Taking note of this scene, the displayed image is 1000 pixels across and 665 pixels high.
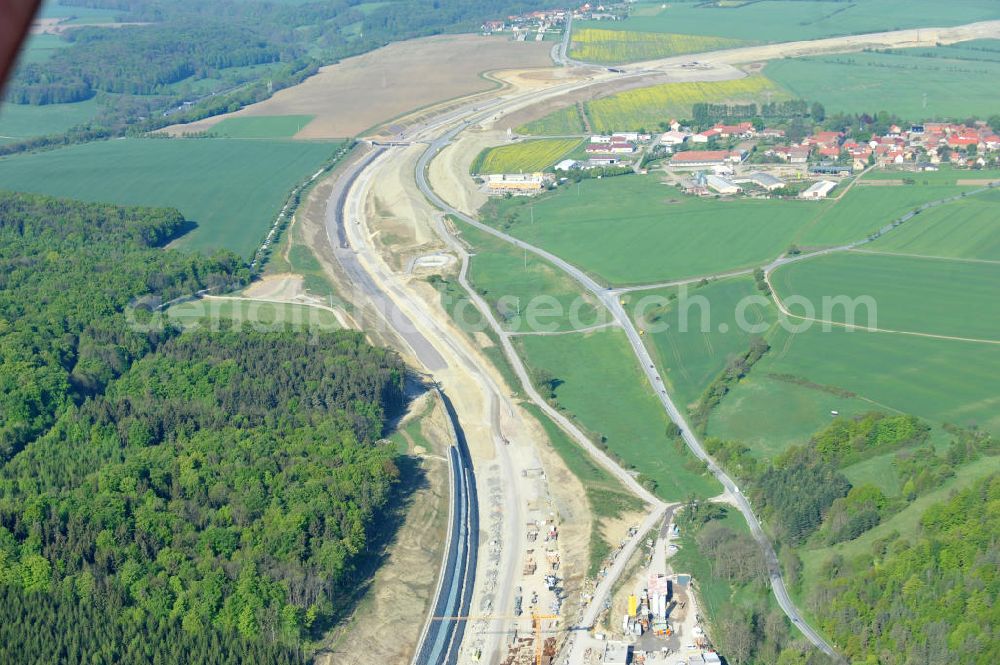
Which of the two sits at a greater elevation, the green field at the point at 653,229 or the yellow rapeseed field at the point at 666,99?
the green field at the point at 653,229

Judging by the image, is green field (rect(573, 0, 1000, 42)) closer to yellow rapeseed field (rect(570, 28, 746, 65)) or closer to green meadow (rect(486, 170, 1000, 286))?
yellow rapeseed field (rect(570, 28, 746, 65))

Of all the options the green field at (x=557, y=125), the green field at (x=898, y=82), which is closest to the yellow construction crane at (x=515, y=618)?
the green field at (x=557, y=125)

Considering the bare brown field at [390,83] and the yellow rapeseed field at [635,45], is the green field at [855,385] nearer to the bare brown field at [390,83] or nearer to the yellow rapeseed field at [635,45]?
the bare brown field at [390,83]

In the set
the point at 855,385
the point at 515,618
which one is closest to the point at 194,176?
the point at 855,385

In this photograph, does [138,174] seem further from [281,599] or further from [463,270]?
[281,599]

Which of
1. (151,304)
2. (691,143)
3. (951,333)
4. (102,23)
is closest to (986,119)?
(691,143)

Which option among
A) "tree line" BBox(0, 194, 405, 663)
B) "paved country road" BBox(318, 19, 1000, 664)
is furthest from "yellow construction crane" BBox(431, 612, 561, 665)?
"tree line" BBox(0, 194, 405, 663)
